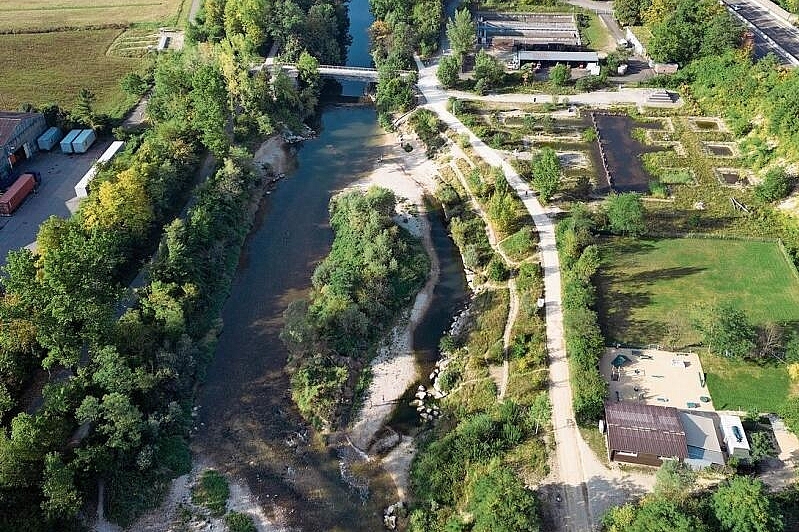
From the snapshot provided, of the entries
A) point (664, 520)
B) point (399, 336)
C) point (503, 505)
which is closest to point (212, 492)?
point (503, 505)

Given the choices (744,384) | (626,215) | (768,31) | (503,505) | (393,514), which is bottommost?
(393,514)

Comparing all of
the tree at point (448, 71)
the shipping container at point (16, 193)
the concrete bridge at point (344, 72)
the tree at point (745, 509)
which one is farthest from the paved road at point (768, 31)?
the shipping container at point (16, 193)

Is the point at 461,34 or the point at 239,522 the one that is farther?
the point at 461,34

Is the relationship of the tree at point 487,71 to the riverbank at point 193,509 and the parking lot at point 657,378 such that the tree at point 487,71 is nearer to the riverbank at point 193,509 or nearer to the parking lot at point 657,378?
the parking lot at point 657,378

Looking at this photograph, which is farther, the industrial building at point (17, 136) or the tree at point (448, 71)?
the tree at point (448, 71)

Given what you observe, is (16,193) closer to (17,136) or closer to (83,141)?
(17,136)

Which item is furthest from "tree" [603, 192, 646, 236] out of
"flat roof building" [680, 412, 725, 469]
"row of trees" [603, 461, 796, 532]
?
"row of trees" [603, 461, 796, 532]
